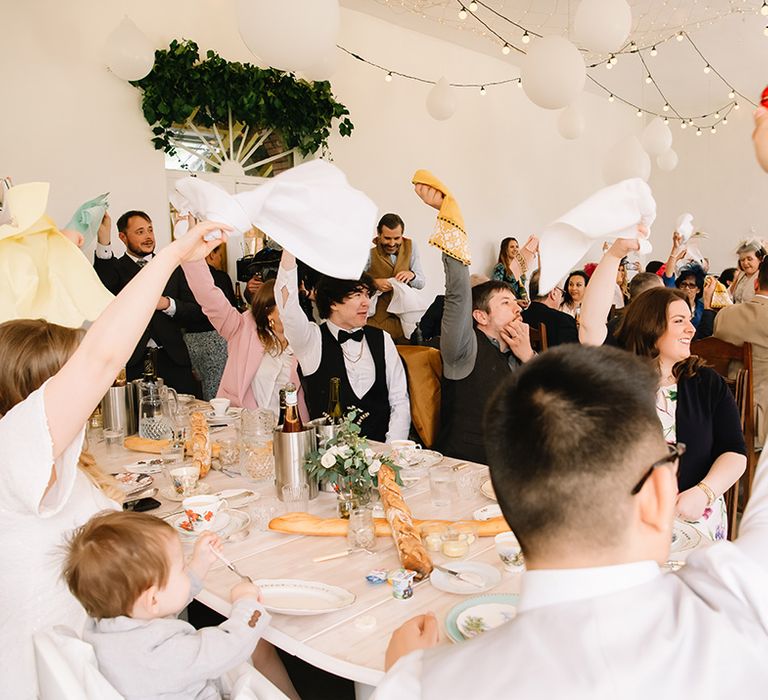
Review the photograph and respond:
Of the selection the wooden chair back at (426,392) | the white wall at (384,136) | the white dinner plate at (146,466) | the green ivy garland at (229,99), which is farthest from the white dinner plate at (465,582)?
the green ivy garland at (229,99)

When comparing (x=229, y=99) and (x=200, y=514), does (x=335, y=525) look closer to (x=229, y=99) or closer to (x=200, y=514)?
(x=200, y=514)

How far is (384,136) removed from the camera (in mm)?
6773

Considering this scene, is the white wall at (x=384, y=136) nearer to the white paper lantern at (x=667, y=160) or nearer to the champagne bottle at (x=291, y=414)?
the white paper lantern at (x=667, y=160)

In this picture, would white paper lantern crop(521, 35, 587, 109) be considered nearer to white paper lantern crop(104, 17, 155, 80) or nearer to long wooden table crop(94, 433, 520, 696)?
white paper lantern crop(104, 17, 155, 80)

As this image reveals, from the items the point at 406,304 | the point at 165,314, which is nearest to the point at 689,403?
the point at 406,304

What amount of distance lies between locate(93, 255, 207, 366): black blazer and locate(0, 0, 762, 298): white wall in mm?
878

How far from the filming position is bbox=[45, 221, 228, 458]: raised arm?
1.18 m

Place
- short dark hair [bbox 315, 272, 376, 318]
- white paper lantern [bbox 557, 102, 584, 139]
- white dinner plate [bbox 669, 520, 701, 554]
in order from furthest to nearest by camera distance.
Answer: white paper lantern [bbox 557, 102, 584, 139]
short dark hair [bbox 315, 272, 376, 318]
white dinner plate [bbox 669, 520, 701, 554]

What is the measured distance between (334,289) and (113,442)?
1.10 m

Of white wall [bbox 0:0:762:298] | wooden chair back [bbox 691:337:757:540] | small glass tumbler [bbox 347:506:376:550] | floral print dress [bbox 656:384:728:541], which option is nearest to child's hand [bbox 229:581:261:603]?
small glass tumbler [bbox 347:506:376:550]

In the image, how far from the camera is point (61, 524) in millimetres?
1390

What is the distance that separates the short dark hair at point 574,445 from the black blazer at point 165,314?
12.4 feet

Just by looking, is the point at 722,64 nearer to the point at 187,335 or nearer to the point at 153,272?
the point at 187,335

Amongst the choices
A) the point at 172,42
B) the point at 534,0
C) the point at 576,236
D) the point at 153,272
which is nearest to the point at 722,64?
the point at 534,0
